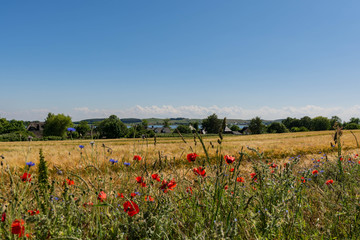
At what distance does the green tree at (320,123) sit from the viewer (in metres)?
95.2

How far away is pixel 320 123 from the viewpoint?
96.6 m

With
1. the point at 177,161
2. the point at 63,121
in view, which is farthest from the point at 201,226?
the point at 63,121

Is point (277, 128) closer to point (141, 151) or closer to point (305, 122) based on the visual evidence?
point (305, 122)

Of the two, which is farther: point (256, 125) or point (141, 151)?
point (256, 125)

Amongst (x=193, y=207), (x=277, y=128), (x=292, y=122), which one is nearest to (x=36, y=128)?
(x=193, y=207)

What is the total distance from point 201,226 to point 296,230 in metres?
0.89

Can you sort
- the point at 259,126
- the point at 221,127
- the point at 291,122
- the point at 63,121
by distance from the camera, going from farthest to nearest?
1. the point at 291,122
2. the point at 259,126
3. the point at 63,121
4. the point at 221,127

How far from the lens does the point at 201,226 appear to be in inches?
75.0

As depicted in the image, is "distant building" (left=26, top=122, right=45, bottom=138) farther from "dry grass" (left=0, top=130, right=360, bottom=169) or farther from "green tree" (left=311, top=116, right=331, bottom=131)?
"green tree" (left=311, top=116, right=331, bottom=131)

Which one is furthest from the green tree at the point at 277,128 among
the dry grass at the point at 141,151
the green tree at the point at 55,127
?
the green tree at the point at 55,127

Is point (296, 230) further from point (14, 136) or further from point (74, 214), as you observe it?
point (14, 136)

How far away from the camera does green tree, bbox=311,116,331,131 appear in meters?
95.2

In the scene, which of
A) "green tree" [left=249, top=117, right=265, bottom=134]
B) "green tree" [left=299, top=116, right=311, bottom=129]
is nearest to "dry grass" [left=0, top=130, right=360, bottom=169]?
"green tree" [left=249, top=117, right=265, bottom=134]

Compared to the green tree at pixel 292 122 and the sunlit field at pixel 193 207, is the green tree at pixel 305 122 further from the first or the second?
the sunlit field at pixel 193 207
